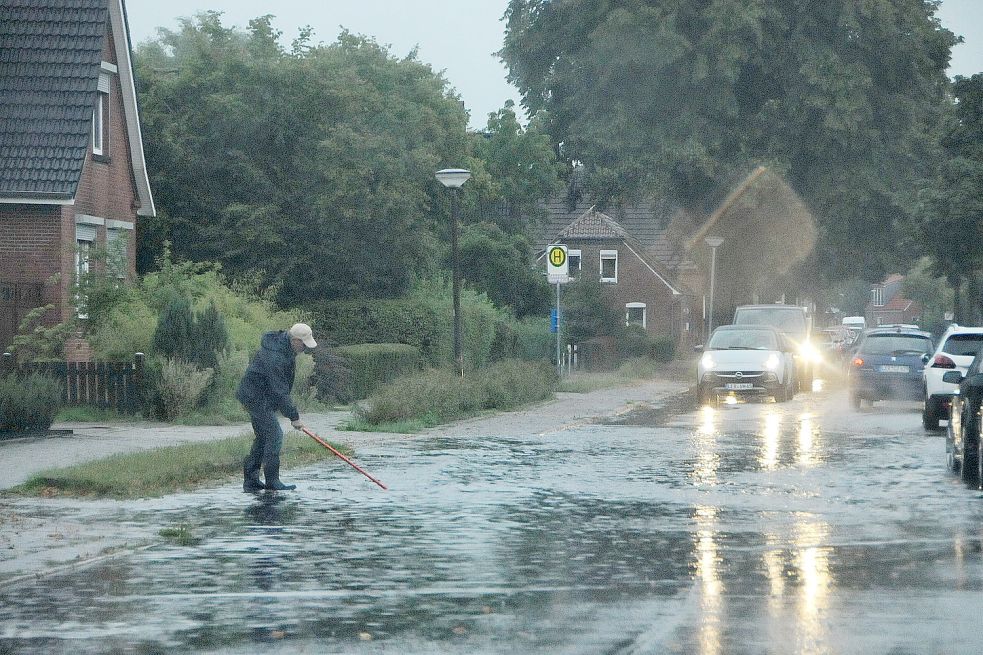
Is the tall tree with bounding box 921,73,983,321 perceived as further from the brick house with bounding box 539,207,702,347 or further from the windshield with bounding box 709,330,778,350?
the brick house with bounding box 539,207,702,347

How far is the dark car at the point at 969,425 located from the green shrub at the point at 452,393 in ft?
31.6

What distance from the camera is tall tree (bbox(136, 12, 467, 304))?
37344mm

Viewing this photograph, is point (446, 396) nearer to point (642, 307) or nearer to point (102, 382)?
point (102, 382)

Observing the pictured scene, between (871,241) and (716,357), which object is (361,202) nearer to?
(716,357)

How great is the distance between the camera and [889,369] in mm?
30828

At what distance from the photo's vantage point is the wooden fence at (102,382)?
24688 mm

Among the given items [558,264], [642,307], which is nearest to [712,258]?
[558,264]

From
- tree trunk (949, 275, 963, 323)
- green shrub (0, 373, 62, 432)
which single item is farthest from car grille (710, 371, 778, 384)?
tree trunk (949, 275, 963, 323)

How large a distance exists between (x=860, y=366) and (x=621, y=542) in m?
20.2

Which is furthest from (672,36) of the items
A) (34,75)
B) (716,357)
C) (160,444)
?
(160,444)

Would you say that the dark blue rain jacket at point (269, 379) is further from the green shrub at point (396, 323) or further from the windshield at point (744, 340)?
the windshield at point (744, 340)

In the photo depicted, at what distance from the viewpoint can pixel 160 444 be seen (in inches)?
781

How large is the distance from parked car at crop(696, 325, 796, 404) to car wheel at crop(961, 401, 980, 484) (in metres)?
17.6

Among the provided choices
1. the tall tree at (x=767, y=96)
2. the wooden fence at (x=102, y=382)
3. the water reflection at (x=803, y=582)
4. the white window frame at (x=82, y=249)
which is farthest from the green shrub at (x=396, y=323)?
the water reflection at (x=803, y=582)
